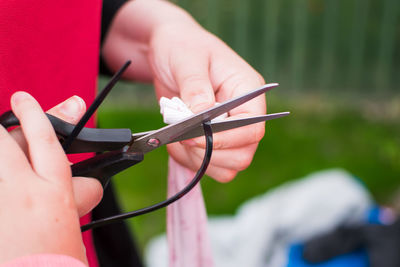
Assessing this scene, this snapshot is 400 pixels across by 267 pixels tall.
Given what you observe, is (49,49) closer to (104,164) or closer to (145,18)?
(104,164)

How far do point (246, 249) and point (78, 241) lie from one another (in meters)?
1.49

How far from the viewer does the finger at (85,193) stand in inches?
19.7

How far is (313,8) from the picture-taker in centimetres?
294

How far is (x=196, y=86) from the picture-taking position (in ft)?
2.11

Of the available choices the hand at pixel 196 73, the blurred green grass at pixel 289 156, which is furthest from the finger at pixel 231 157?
the blurred green grass at pixel 289 156

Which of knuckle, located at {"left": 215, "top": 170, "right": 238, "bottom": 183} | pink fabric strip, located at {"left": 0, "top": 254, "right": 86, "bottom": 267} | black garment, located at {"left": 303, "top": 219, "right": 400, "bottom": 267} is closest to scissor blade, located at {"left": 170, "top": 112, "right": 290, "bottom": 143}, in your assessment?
knuckle, located at {"left": 215, "top": 170, "right": 238, "bottom": 183}

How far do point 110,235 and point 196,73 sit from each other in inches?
16.8

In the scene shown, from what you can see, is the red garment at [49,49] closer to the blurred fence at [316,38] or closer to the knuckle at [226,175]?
the knuckle at [226,175]

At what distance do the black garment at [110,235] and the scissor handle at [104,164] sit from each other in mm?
300

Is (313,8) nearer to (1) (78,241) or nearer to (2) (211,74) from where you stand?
(2) (211,74)

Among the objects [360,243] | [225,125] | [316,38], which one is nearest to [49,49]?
[225,125]

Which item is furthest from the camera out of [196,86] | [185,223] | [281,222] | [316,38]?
[316,38]

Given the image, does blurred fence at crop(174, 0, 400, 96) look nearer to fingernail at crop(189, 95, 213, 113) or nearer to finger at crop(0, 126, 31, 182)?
fingernail at crop(189, 95, 213, 113)

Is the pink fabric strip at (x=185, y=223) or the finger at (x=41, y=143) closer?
the finger at (x=41, y=143)
